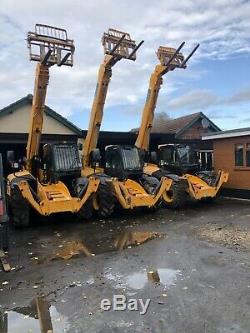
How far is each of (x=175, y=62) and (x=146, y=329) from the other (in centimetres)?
1253

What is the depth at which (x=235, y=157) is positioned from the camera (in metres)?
16.3

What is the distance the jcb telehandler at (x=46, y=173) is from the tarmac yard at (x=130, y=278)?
72cm

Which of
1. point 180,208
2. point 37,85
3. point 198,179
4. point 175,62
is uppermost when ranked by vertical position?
point 175,62

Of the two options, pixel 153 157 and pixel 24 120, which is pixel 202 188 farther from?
pixel 24 120

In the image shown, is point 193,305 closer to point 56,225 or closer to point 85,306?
point 85,306

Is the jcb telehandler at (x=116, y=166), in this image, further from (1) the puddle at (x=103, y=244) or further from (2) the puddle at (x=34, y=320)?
(2) the puddle at (x=34, y=320)

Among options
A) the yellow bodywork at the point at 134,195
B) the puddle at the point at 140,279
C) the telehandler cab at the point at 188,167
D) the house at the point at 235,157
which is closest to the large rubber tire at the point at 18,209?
the yellow bodywork at the point at 134,195

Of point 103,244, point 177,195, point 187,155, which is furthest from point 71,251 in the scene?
point 187,155

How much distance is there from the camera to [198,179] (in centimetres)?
1498

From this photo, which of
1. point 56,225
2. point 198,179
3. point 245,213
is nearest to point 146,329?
point 56,225

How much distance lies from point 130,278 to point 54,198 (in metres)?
5.23

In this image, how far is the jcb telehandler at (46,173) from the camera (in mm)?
10241

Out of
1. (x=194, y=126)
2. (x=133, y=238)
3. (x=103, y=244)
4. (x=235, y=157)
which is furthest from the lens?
(x=194, y=126)

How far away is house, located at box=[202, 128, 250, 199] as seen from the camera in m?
15.6
